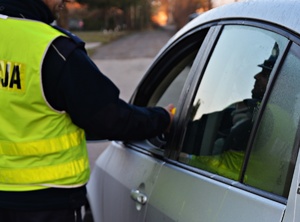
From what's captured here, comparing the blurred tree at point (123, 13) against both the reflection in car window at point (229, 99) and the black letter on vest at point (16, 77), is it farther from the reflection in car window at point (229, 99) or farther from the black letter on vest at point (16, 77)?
the black letter on vest at point (16, 77)

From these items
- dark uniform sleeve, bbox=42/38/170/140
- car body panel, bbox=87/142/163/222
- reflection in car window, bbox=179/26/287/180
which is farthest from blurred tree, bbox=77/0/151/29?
dark uniform sleeve, bbox=42/38/170/140

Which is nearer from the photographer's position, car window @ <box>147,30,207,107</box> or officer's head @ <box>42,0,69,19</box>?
officer's head @ <box>42,0,69,19</box>

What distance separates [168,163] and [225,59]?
510mm

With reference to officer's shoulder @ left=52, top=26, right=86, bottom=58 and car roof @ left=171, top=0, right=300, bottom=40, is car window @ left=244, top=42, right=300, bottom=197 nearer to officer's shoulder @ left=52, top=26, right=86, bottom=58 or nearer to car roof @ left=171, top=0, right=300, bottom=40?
car roof @ left=171, top=0, right=300, bottom=40

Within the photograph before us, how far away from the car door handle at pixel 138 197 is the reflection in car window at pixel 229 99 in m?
0.23

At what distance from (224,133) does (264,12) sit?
0.57 meters

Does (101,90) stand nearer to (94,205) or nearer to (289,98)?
(289,98)

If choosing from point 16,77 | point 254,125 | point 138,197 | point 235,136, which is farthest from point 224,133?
point 16,77

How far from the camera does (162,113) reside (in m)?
2.10

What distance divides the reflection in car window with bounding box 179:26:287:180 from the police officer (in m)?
0.32

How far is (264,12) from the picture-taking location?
5.68ft

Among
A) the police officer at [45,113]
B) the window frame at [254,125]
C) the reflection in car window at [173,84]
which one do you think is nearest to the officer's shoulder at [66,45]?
the police officer at [45,113]

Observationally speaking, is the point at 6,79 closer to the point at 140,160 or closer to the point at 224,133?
the point at 140,160

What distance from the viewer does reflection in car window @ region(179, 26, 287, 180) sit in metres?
1.80
